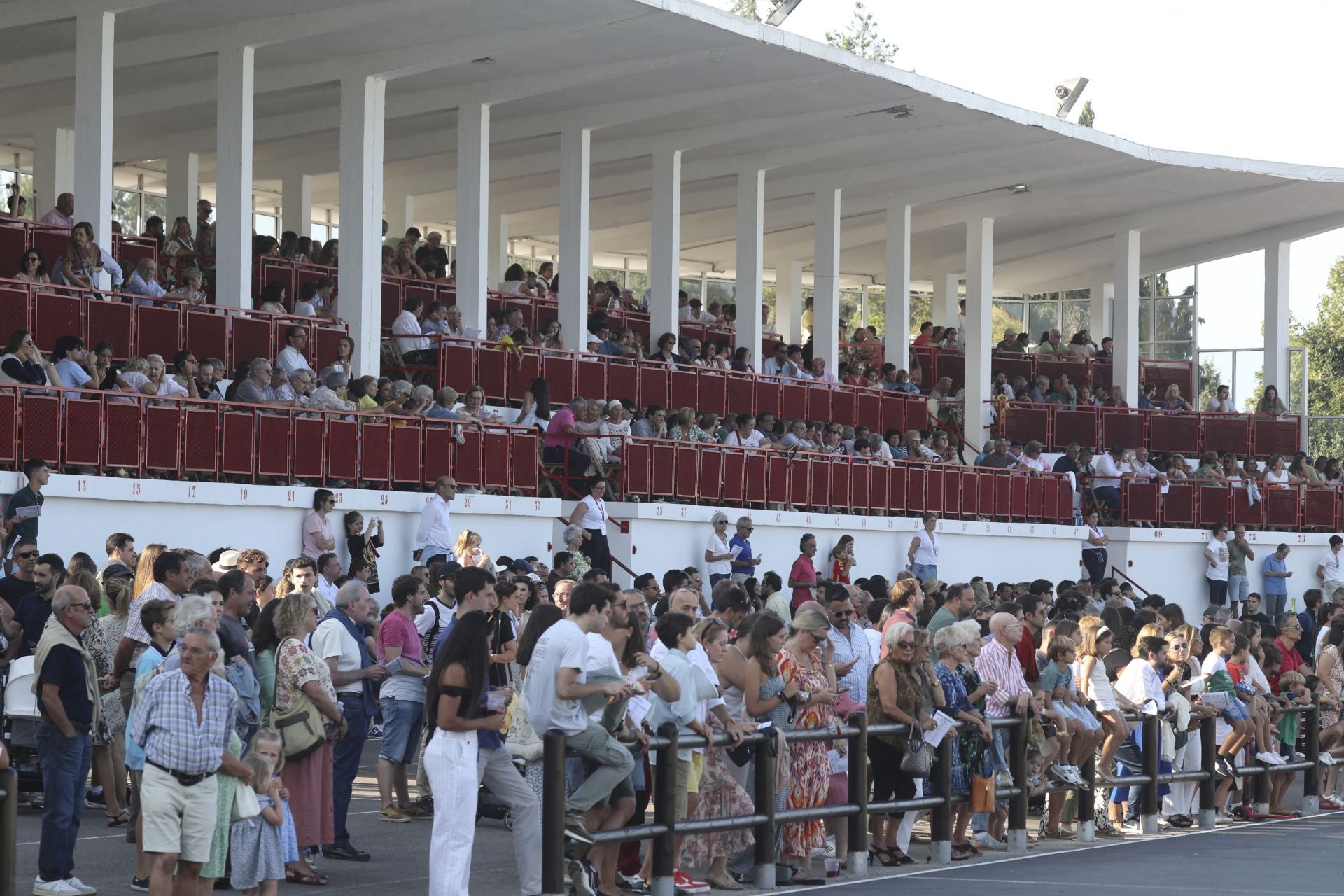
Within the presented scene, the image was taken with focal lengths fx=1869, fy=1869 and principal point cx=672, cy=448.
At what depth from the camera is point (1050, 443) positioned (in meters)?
37.3

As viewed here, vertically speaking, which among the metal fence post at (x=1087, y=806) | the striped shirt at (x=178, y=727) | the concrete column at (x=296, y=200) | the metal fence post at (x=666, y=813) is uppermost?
the concrete column at (x=296, y=200)

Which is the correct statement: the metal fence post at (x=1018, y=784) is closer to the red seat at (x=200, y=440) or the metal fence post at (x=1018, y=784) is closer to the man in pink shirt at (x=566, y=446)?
the red seat at (x=200, y=440)

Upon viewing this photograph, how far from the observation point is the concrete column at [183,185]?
3531cm

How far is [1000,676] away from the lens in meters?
14.1

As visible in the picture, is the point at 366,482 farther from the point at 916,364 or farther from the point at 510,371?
the point at 916,364

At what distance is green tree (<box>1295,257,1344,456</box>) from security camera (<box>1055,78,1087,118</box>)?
37.5 m

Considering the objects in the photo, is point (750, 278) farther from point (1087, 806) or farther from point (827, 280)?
point (1087, 806)

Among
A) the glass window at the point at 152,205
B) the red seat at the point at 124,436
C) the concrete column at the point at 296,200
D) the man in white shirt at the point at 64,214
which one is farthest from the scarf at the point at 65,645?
the glass window at the point at 152,205

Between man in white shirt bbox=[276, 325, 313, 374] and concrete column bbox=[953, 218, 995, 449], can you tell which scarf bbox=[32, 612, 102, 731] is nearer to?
man in white shirt bbox=[276, 325, 313, 374]

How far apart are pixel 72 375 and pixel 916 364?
22840mm

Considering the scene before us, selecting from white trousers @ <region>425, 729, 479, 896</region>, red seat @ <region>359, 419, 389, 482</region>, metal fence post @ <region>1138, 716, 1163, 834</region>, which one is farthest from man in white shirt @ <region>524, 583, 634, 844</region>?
red seat @ <region>359, 419, 389, 482</region>

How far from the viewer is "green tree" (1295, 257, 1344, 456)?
7706cm

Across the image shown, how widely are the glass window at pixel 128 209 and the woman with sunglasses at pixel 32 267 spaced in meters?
20.5

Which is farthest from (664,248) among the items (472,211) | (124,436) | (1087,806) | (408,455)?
(1087,806)
